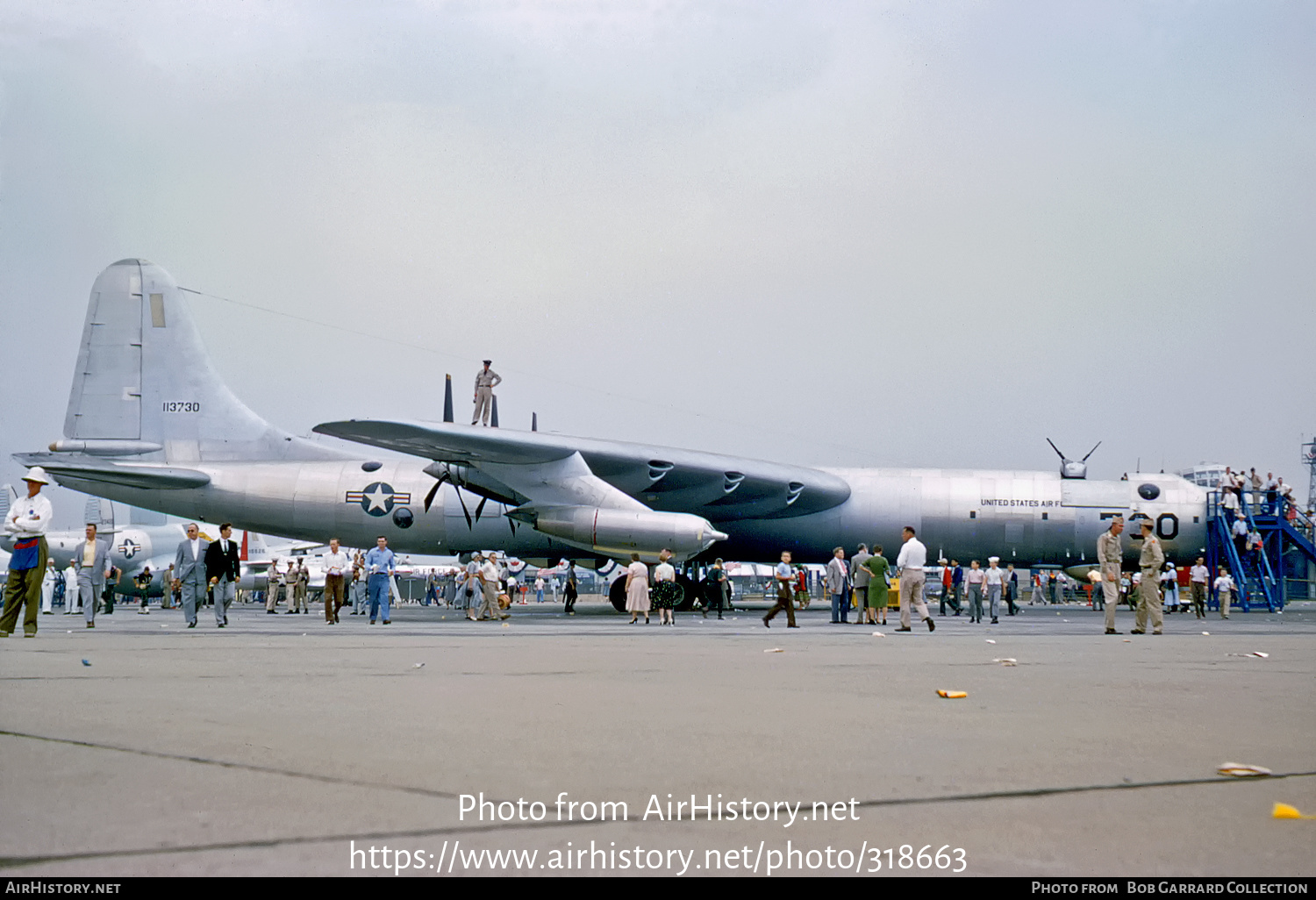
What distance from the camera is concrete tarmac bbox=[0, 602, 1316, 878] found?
238cm

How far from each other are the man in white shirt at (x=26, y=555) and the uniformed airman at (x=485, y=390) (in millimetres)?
12393

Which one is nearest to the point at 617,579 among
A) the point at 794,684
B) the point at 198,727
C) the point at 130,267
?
the point at 130,267

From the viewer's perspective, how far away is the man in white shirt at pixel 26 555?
34.2 feet

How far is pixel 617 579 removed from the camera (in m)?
24.6

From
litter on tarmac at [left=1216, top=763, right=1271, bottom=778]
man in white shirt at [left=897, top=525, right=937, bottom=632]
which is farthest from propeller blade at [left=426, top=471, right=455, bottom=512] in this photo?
litter on tarmac at [left=1216, top=763, right=1271, bottom=778]

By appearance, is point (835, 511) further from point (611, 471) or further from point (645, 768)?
point (645, 768)

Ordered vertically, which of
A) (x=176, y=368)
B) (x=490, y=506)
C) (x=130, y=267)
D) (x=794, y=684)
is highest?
(x=130, y=267)

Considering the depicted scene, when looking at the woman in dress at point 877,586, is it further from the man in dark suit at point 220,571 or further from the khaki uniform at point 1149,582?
the man in dark suit at point 220,571

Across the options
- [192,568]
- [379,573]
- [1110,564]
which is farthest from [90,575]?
[1110,564]

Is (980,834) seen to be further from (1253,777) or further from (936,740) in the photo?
(936,740)

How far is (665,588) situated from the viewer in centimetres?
1884

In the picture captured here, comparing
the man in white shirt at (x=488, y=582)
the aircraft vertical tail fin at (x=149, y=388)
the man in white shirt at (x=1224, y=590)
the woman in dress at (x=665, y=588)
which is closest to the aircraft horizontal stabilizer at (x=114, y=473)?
the aircraft vertical tail fin at (x=149, y=388)

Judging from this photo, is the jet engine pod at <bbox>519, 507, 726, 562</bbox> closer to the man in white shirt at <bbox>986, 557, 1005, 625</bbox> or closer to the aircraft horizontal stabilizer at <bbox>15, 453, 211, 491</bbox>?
the man in white shirt at <bbox>986, 557, 1005, 625</bbox>
